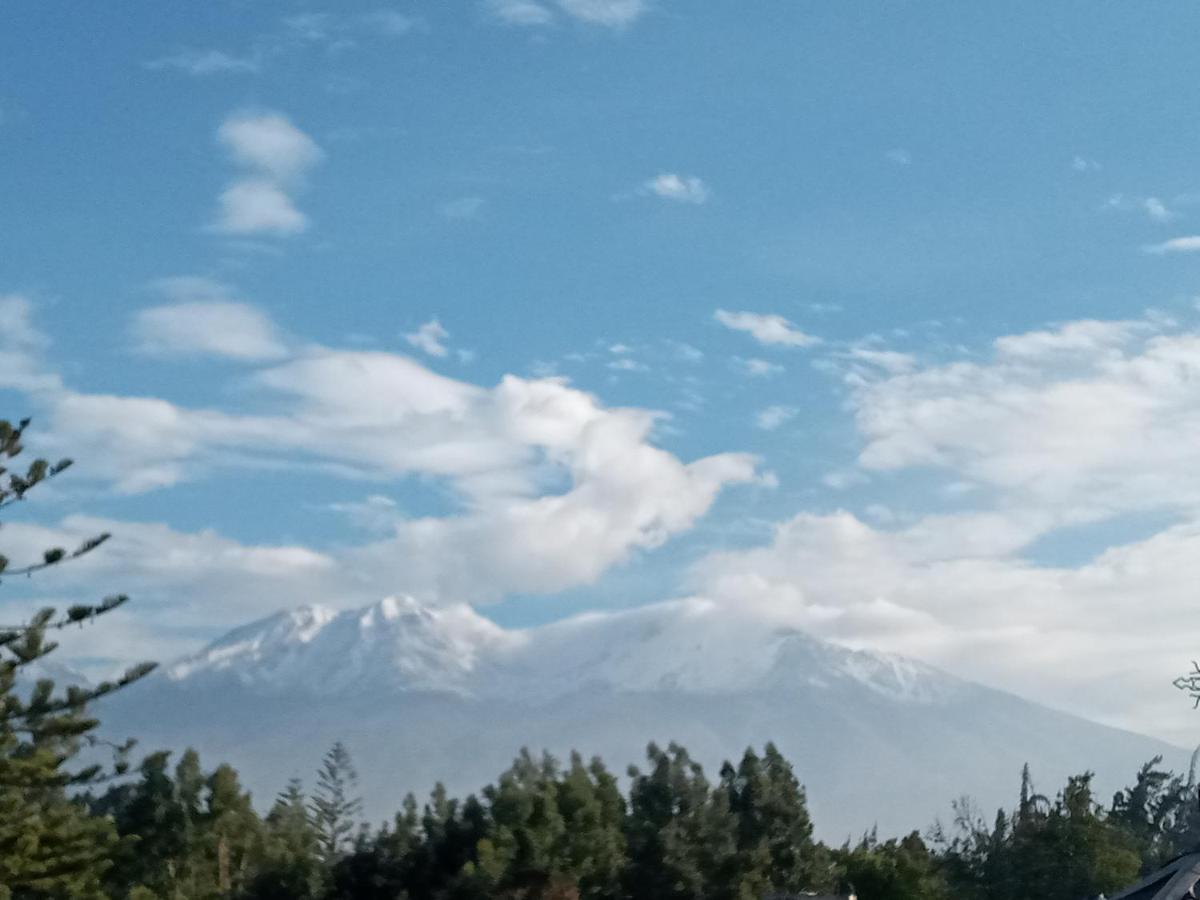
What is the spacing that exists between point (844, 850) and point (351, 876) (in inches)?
836

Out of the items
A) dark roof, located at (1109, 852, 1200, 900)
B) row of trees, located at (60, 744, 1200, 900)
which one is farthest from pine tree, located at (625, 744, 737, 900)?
dark roof, located at (1109, 852, 1200, 900)

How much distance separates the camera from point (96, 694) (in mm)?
30547

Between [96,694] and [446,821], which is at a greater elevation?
[96,694]

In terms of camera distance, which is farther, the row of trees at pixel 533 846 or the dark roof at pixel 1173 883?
the row of trees at pixel 533 846

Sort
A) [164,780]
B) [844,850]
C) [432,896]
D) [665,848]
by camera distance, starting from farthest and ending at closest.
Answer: [844,850], [164,780], [665,848], [432,896]

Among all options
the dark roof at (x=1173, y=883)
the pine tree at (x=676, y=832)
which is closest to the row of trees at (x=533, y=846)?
the pine tree at (x=676, y=832)

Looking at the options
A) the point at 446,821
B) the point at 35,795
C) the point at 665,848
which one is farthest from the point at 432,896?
the point at 35,795

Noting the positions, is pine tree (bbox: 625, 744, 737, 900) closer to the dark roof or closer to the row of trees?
the row of trees

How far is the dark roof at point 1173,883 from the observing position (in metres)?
10.5

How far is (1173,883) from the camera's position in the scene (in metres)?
10.6

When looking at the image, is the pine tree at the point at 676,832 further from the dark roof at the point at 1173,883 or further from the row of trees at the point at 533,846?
Result: the dark roof at the point at 1173,883

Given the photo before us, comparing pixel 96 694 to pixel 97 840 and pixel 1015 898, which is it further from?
pixel 1015 898

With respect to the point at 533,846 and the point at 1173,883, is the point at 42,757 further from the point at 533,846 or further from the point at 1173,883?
the point at 1173,883

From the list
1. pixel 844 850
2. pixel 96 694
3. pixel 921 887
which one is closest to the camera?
pixel 96 694
